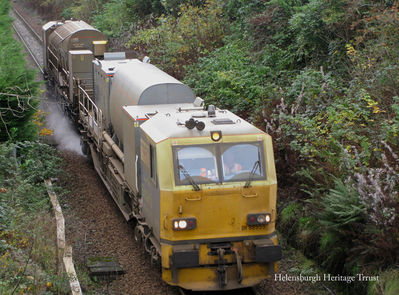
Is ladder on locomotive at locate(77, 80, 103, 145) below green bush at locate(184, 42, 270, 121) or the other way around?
below

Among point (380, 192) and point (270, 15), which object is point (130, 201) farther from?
point (270, 15)

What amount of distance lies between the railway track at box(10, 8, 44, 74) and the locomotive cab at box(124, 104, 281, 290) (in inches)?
948

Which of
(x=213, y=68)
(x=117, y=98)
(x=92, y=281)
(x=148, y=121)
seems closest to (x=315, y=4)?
(x=213, y=68)

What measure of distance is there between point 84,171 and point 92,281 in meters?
7.53

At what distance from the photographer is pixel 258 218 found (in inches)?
369

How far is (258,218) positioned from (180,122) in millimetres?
2201

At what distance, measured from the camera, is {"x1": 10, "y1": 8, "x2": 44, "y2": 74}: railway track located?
35078mm

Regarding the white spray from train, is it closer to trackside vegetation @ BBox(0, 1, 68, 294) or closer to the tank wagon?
trackside vegetation @ BBox(0, 1, 68, 294)

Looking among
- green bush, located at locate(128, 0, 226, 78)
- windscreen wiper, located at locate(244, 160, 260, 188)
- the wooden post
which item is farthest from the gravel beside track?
green bush, located at locate(128, 0, 226, 78)

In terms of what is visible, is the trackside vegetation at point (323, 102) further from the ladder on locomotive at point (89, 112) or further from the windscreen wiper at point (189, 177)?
the ladder on locomotive at point (89, 112)

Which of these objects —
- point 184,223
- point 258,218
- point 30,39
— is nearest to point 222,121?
point 258,218

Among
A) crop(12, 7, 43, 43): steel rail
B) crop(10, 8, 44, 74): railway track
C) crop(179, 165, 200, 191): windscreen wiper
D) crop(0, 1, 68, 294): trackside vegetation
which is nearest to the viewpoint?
crop(179, 165, 200, 191): windscreen wiper

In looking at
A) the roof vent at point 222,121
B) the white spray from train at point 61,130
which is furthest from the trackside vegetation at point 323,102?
the white spray from train at point 61,130

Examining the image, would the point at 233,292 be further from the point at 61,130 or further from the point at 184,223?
the point at 61,130
